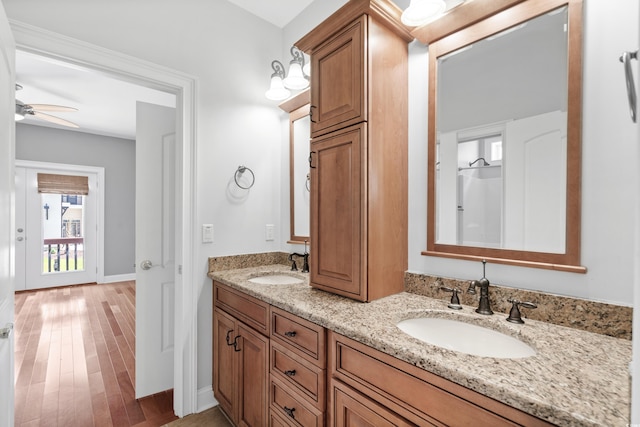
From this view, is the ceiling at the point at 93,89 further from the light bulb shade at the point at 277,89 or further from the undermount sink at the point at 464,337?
the undermount sink at the point at 464,337

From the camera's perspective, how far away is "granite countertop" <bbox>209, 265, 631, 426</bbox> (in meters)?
0.60

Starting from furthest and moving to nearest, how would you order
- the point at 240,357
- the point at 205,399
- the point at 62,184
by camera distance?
the point at 62,184, the point at 205,399, the point at 240,357

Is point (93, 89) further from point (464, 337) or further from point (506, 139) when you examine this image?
point (464, 337)

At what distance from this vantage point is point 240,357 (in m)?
1.65

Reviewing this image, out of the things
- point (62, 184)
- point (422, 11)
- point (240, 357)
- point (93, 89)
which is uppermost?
point (93, 89)

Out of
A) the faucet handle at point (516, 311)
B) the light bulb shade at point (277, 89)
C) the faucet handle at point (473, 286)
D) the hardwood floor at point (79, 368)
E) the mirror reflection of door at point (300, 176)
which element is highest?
the light bulb shade at point (277, 89)

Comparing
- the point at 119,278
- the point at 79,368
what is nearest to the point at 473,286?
the point at 79,368

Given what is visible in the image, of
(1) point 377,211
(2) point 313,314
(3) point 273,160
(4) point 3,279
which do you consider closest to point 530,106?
(1) point 377,211

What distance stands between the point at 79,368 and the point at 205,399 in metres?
1.27

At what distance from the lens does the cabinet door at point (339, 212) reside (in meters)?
1.32

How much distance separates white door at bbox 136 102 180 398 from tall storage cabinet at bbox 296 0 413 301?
117cm

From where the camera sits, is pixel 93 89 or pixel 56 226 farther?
pixel 56 226

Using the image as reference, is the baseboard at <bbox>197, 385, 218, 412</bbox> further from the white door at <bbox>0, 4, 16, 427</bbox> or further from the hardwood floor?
the white door at <bbox>0, 4, 16, 427</bbox>

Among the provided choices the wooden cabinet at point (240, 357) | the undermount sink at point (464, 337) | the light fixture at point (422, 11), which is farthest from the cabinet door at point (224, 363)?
the light fixture at point (422, 11)
